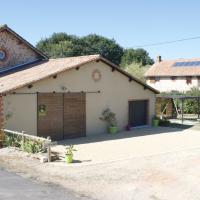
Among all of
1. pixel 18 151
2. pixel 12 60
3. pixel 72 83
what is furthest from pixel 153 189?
pixel 12 60

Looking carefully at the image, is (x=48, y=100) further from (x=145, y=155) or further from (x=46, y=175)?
(x=46, y=175)

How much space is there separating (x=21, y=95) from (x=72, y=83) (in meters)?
3.59

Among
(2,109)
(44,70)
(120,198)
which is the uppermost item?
(44,70)

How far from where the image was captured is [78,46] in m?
80.8

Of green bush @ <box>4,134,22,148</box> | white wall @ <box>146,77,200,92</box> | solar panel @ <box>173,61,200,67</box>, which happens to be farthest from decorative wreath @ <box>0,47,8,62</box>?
A: solar panel @ <box>173,61,200,67</box>

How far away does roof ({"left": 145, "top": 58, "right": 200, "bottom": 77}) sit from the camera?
52.6 m

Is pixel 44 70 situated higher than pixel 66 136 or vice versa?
pixel 44 70

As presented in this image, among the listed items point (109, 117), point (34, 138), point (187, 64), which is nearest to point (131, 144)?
point (109, 117)

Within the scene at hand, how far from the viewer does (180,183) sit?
14.0m

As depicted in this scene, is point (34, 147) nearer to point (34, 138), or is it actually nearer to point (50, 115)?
point (34, 138)

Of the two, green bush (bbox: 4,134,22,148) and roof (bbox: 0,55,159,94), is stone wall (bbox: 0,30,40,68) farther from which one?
green bush (bbox: 4,134,22,148)

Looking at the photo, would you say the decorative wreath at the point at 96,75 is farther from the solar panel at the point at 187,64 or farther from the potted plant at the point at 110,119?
the solar panel at the point at 187,64

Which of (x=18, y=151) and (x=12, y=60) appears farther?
(x=12, y=60)

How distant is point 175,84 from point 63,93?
3284 cm
